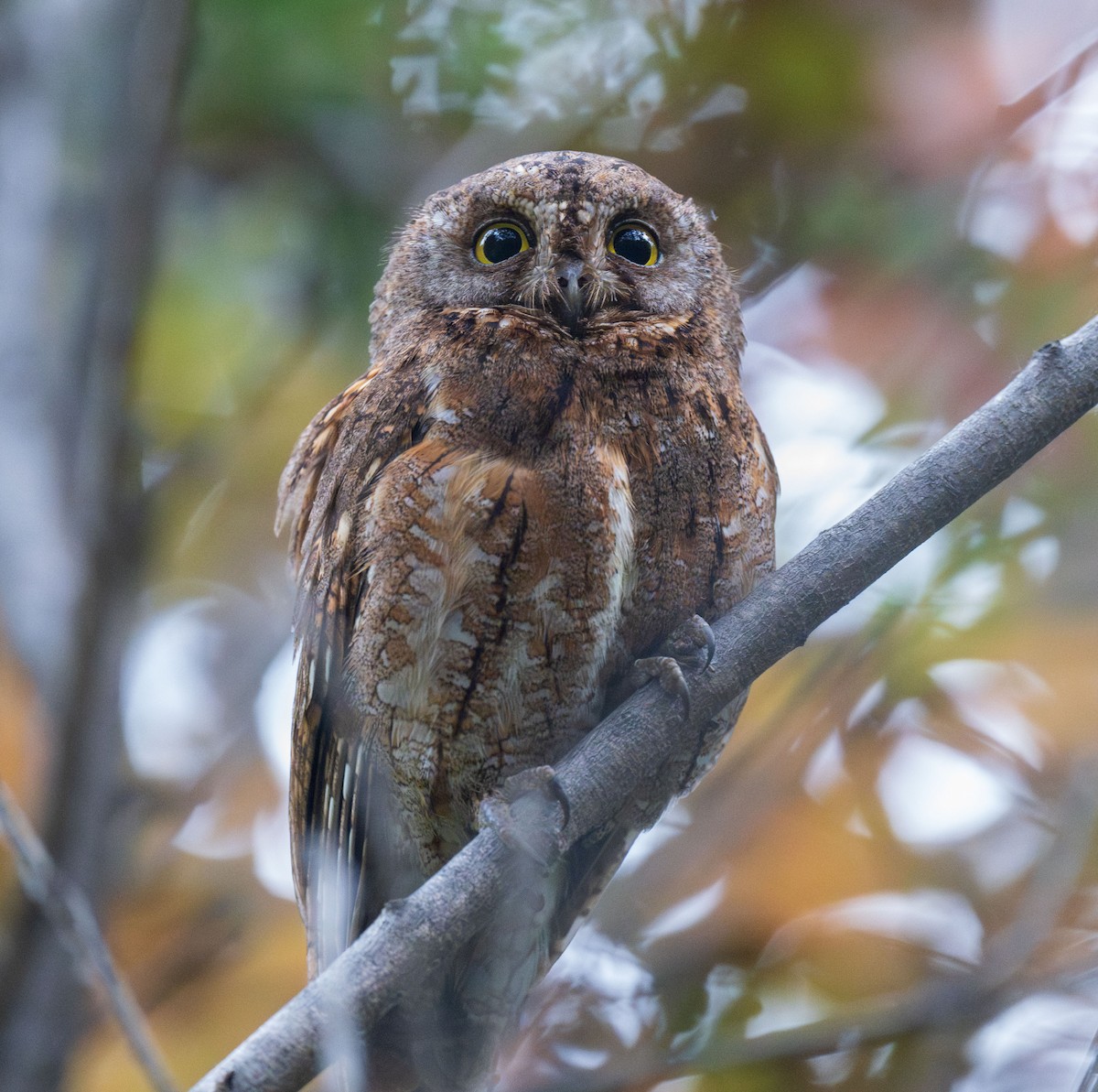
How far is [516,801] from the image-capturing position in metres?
2.04

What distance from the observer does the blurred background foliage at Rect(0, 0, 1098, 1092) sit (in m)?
2.62

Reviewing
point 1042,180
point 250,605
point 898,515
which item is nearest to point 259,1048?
point 898,515

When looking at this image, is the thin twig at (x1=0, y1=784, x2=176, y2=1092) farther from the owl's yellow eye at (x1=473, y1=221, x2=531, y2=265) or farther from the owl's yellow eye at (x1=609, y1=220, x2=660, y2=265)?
the owl's yellow eye at (x1=609, y1=220, x2=660, y2=265)

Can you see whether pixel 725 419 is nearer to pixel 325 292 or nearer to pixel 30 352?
pixel 325 292

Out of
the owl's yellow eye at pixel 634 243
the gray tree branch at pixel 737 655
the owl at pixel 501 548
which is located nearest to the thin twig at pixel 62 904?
the gray tree branch at pixel 737 655

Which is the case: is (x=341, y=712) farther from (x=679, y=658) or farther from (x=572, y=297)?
(x=572, y=297)

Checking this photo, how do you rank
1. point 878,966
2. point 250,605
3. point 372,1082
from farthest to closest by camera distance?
point 250,605
point 878,966
point 372,1082

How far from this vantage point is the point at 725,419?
234 cm

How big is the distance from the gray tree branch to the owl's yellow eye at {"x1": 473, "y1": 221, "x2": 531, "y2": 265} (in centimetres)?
102

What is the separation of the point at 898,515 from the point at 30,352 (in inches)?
104

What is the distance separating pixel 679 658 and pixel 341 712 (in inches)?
26.5

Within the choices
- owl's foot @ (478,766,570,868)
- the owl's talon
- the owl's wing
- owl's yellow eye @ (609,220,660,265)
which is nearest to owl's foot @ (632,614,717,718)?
the owl's talon

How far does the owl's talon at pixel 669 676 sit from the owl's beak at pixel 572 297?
691mm

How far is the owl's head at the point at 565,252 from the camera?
246 centimetres
